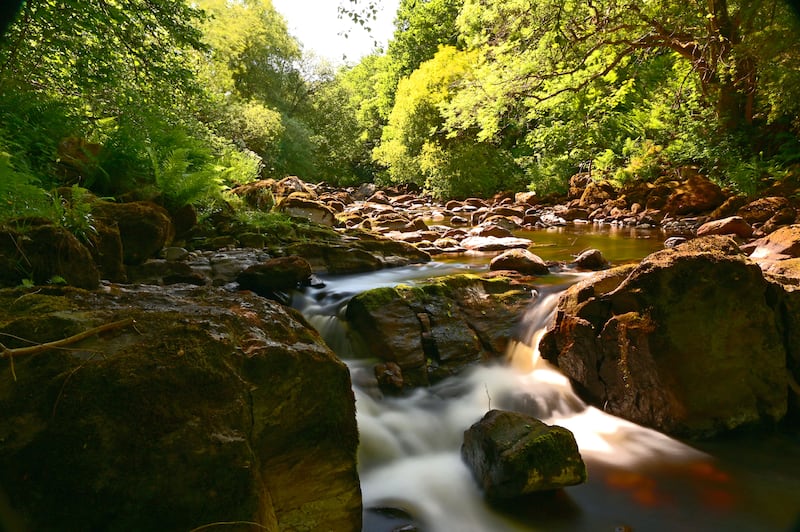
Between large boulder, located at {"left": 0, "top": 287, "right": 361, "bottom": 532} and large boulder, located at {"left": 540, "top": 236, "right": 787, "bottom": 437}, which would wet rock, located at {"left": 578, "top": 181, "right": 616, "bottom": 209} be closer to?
large boulder, located at {"left": 540, "top": 236, "right": 787, "bottom": 437}

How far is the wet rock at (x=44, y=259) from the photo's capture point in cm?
316

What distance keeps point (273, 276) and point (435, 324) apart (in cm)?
247

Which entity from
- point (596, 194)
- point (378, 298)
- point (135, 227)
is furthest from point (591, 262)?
point (596, 194)

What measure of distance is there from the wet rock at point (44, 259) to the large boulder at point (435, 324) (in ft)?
9.15

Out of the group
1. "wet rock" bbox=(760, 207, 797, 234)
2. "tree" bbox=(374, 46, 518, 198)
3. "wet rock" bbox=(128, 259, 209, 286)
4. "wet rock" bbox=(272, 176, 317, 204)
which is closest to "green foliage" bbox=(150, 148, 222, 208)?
"wet rock" bbox=(128, 259, 209, 286)

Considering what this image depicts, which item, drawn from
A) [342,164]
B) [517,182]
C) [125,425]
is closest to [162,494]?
[125,425]

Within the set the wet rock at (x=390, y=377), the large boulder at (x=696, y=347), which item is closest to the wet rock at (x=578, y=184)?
the large boulder at (x=696, y=347)

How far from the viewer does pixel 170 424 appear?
5.58ft

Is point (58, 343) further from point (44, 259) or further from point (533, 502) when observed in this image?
point (533, 502)

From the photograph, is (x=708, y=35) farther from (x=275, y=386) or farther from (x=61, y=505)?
(x=61, y=505)

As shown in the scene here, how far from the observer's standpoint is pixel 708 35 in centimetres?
1178

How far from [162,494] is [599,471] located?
3471mm

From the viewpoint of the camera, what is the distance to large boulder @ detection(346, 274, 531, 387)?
5027mm

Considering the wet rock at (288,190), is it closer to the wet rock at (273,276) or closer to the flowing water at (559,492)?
the wet rock at (273,276)
